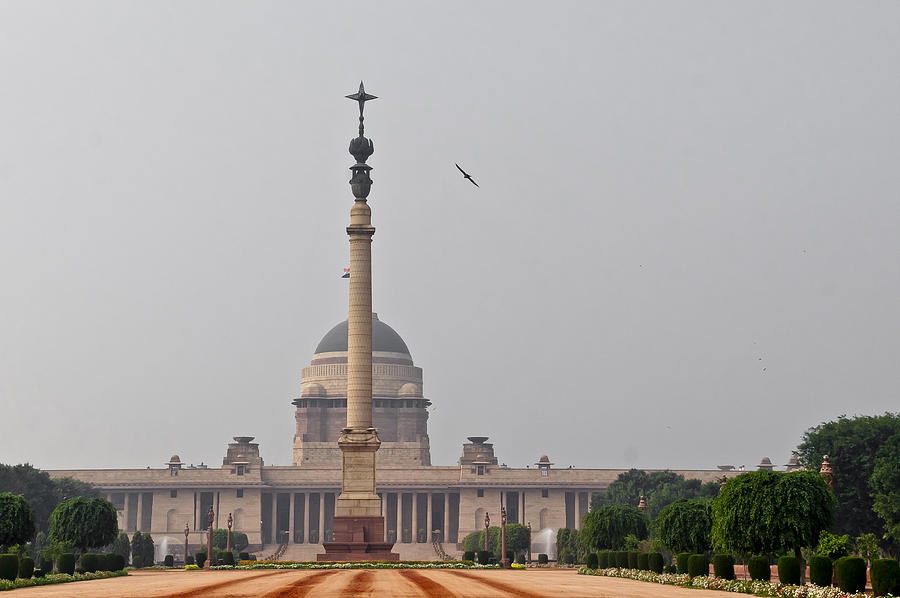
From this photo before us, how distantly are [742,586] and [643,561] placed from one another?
732 inches

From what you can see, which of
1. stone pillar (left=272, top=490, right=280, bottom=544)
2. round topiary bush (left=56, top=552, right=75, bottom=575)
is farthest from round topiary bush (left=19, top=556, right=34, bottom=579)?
stone pillar (left=272, top=490, right=280, bottom=544)

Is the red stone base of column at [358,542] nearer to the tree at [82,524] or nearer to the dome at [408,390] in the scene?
the tree at [82,524]

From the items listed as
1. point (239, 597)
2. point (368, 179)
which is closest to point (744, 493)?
point (239, 597)

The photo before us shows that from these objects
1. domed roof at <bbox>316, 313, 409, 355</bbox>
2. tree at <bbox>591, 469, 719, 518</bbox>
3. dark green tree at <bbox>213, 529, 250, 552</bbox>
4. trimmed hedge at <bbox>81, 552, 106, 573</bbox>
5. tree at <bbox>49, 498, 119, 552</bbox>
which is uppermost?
domed roof at <bbox>316, 313, 409, 355</bbox>

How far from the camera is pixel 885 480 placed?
76.8 meters

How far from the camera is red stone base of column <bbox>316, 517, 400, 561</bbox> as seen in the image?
89.0 m

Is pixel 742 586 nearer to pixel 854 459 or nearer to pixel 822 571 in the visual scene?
pixel 822 571

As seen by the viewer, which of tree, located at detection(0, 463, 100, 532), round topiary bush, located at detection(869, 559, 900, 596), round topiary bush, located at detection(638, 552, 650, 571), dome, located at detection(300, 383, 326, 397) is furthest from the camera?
dome, located at detection(300, 383, 326, 397)

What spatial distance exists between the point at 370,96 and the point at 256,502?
7766 cm

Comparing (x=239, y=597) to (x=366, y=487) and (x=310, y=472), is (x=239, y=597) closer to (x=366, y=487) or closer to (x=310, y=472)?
(x=366, y=487)

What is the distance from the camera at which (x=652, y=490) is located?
141625mm

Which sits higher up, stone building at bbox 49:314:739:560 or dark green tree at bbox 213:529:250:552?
stone building at bbox 49:314:739:560

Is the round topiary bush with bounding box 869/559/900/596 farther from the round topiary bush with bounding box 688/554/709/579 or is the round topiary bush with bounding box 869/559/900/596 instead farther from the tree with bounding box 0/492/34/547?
the tree with bounding box 0/492/34/547

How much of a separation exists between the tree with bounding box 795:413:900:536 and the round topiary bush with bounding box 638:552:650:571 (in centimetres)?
1758
